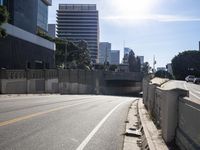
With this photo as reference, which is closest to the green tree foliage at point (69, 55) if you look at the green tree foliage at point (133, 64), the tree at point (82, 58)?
the tree at point (82, 58)

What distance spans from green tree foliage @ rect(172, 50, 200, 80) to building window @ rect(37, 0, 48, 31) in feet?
152

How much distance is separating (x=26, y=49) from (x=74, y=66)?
50048 mm

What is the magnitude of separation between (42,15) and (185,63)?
51530mm

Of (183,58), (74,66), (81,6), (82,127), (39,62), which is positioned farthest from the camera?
(81,6)

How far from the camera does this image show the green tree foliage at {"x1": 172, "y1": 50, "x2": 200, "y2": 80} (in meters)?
144

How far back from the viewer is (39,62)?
285ft

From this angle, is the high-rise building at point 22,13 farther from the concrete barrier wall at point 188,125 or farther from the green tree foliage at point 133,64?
the green tree foliage at point 133,64

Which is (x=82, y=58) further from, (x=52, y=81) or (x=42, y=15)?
(x=52, y=81)

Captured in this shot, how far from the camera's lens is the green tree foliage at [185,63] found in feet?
472

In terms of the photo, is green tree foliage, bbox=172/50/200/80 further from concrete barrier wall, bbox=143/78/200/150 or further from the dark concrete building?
concrete barrier wall, bbox=143/78/200/150

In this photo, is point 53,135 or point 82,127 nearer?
point 53,135

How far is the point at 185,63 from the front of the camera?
144500 millimetres

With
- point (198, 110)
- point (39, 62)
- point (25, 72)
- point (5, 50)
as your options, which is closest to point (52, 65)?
point (39, 62)

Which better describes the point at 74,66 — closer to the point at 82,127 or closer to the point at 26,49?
the point at 26,49
